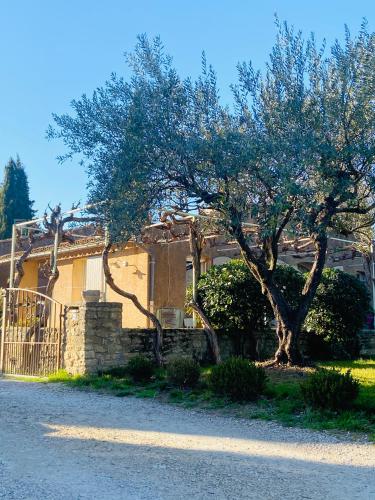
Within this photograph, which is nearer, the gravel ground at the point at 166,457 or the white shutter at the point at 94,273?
the gravel ground at the point at 166,457

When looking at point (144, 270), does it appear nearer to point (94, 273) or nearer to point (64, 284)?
point (94, 273)

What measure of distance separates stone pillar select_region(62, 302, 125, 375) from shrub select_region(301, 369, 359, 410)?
17.5 ft

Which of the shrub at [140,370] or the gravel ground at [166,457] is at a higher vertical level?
the shrub at [140,370]

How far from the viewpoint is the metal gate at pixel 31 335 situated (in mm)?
13797

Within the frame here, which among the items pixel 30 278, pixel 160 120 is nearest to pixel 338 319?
pixel 160 120

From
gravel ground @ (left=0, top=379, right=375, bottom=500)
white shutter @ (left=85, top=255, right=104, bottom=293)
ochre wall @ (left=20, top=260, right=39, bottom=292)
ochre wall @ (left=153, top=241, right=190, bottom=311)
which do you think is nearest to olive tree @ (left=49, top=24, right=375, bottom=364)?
gravel ground @ (left=0, top=379, right=375, bottom=500)

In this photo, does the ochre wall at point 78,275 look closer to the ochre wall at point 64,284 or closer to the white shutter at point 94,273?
the ochre wall at point 64,284

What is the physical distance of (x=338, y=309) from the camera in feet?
55.4

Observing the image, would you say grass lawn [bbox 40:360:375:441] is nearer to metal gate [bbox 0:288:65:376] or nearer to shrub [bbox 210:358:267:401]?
shrub [bbox 210:358:267:401]

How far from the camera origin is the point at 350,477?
5801 millimetres

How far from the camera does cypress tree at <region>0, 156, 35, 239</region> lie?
4088cm

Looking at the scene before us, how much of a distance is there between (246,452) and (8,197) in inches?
1496

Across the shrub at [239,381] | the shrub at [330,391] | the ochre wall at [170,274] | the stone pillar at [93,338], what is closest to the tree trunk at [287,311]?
the shrub at [239,381]

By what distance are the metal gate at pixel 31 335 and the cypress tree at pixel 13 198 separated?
2514cm
